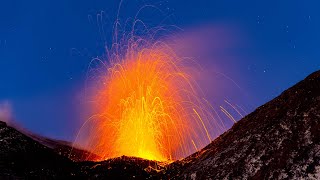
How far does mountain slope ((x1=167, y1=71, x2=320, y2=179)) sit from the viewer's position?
27.8m

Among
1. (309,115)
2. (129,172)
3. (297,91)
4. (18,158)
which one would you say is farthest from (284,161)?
(18,158)

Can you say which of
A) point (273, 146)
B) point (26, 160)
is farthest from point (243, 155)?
point (26, 160)

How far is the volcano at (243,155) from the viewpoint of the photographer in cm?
2836

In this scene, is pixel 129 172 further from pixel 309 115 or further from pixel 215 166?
pixel 309 115

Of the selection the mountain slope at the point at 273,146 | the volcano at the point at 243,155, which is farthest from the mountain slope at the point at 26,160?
the mountain slope at the point at 273,146

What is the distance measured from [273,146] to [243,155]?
2.20 metres

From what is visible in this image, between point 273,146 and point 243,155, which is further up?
point 243,155

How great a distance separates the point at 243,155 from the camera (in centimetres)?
3088

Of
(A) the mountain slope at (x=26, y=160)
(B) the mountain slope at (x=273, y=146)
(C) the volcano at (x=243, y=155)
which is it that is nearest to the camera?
(B) the mountain slope at (x=273, y=146)

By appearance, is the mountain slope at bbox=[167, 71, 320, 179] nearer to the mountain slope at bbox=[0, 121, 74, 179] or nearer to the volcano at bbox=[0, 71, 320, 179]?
the volcano at bbox=[0, 71, 320, 179]

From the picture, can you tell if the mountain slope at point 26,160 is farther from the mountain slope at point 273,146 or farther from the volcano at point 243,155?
the mountain slope at point 273,146

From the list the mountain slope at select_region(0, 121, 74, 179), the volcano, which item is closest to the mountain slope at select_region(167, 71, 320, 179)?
the volcano

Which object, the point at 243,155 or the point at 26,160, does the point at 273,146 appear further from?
the point at 26,160

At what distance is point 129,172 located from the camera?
122 feet
